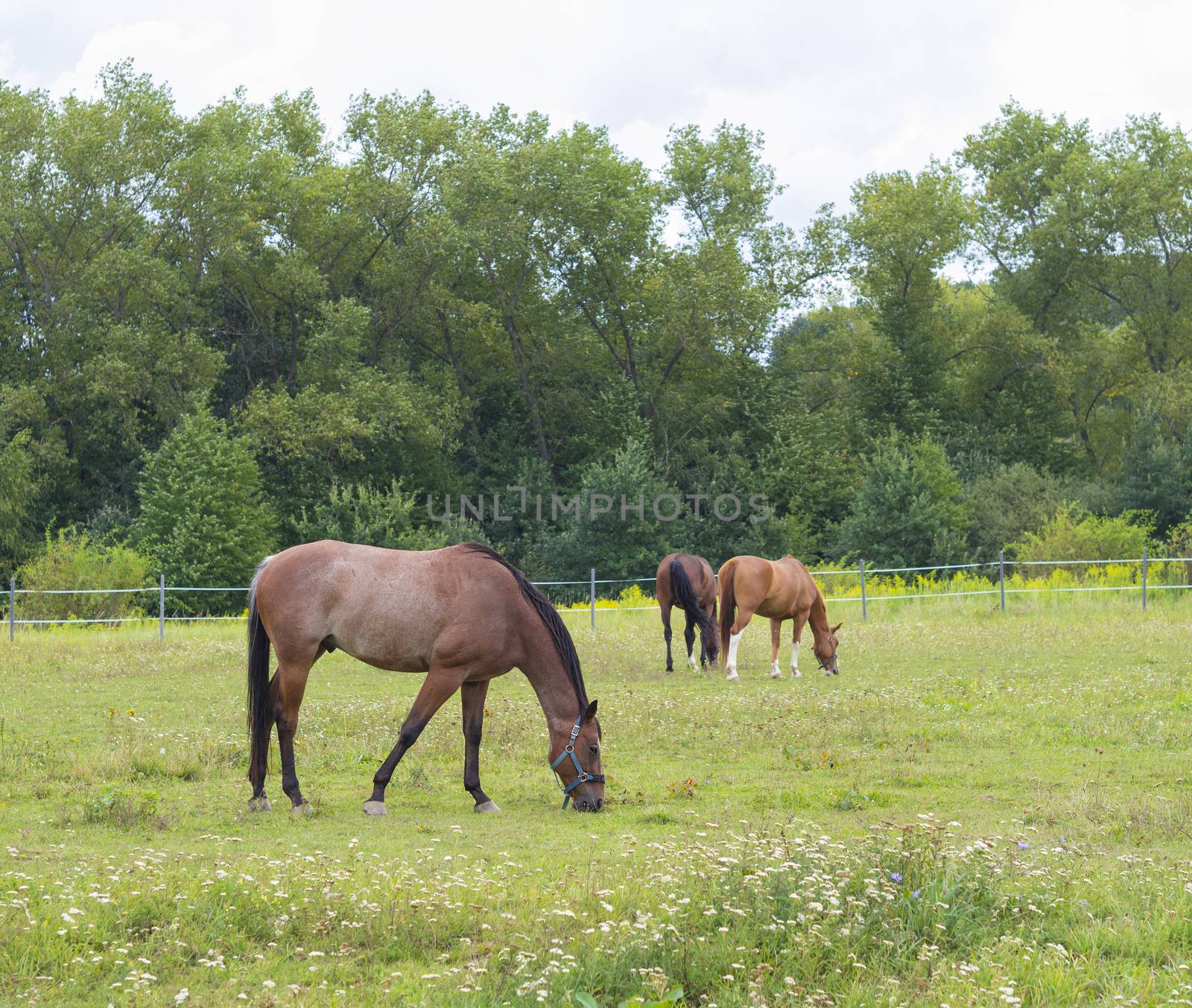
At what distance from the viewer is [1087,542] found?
32875mm

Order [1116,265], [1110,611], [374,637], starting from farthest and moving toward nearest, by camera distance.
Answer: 1. [1116,265]
2. [1110,611]
3. [374,637]

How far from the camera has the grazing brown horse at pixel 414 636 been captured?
8.59m

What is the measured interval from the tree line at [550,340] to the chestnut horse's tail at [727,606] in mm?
21362

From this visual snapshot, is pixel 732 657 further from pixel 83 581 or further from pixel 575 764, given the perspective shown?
pixel 83 581

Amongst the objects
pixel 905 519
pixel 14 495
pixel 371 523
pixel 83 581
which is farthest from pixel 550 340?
pixel 83 581

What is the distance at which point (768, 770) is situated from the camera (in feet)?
32.9

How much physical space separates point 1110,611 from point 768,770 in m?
16.6

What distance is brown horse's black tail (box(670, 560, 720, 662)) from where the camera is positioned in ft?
58.5

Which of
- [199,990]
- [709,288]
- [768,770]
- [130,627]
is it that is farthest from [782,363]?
[199,990]

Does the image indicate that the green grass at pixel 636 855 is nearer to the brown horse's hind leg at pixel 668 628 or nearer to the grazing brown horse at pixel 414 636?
the grazing brown horse at pixel 414 636

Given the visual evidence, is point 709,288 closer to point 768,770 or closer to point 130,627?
point 130,627

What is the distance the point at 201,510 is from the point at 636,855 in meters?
31.3

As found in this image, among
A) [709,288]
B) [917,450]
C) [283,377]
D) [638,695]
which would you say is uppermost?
[709,288]

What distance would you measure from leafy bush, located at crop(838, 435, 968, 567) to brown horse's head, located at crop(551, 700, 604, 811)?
99.3ft
